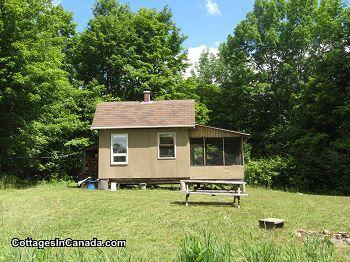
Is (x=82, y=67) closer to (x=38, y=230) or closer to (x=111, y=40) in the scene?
(x=111, y=40)

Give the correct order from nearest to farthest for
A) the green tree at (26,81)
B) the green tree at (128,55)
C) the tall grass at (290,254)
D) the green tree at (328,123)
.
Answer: the tall grass at (290,254)
the green tree at (26,81)
the green tree at (328,123)
the green tree at (128,55)

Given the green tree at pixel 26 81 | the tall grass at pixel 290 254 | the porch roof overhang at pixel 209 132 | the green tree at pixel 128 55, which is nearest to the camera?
the tall grass at pixel 290 254

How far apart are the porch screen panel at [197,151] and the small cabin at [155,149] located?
0.19 feet

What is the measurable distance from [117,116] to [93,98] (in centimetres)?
1021

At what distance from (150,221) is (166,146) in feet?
34.2

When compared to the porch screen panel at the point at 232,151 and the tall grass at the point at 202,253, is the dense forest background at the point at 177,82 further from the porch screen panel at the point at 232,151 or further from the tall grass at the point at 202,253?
the tall grass at the point at 202,253

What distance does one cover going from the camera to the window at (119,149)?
20.6 m

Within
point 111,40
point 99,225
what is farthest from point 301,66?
point 99,225

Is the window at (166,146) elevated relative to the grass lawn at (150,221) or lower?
elevated

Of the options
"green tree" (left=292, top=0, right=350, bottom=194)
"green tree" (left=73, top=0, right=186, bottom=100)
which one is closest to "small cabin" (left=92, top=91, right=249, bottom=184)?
"green tree" (left=292, top=0, right=350, bottom=194)

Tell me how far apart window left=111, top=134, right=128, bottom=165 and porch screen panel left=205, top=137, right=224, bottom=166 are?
4.53m

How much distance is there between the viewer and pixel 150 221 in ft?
33.8

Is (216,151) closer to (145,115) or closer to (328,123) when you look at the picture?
(145,115)

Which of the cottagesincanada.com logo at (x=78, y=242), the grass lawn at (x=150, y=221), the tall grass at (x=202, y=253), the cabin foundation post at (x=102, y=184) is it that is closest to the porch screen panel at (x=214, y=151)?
the cabin foundation post at (x=102, y=184)
